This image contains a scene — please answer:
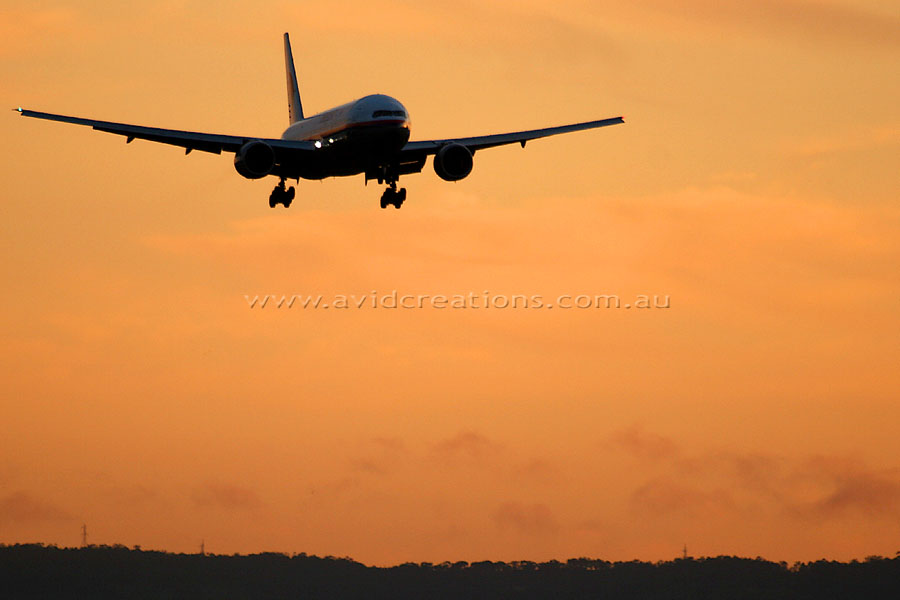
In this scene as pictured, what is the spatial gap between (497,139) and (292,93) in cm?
3958

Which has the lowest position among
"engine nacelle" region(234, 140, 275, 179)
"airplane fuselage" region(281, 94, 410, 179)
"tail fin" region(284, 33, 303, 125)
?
"engine nacelle" region(234, 140, 275, 179)

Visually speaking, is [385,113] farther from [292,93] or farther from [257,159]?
[292,93]

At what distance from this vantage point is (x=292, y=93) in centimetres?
12412

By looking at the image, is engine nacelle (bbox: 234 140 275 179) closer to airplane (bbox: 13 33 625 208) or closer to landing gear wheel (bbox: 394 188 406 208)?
airplane (bbox: 13 33 625 208)

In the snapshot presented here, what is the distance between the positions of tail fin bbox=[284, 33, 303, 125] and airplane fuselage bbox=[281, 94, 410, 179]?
36153mm

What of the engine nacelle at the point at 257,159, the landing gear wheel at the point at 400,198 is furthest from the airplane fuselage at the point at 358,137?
the landing gear wheel at the point at 400,198

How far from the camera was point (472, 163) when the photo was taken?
278ft

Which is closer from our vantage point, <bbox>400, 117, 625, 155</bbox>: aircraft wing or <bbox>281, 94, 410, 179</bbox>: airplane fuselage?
<bbox>281, 94, 410, 179</bbox>: airplane fuselage

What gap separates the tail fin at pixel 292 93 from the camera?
12131 cm

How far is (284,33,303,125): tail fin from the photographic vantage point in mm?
121312

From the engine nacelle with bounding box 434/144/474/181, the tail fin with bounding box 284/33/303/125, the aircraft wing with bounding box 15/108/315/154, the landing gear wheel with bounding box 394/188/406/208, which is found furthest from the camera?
the tail fin with bounding box 284/33/303/125

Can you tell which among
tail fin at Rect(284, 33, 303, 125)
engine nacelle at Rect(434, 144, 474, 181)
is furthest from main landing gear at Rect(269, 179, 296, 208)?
tail fin at Rect(284, 33, 303, 125)

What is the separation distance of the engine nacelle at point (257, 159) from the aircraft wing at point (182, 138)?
503 millimetres

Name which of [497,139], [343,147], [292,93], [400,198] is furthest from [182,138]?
[292,93]
